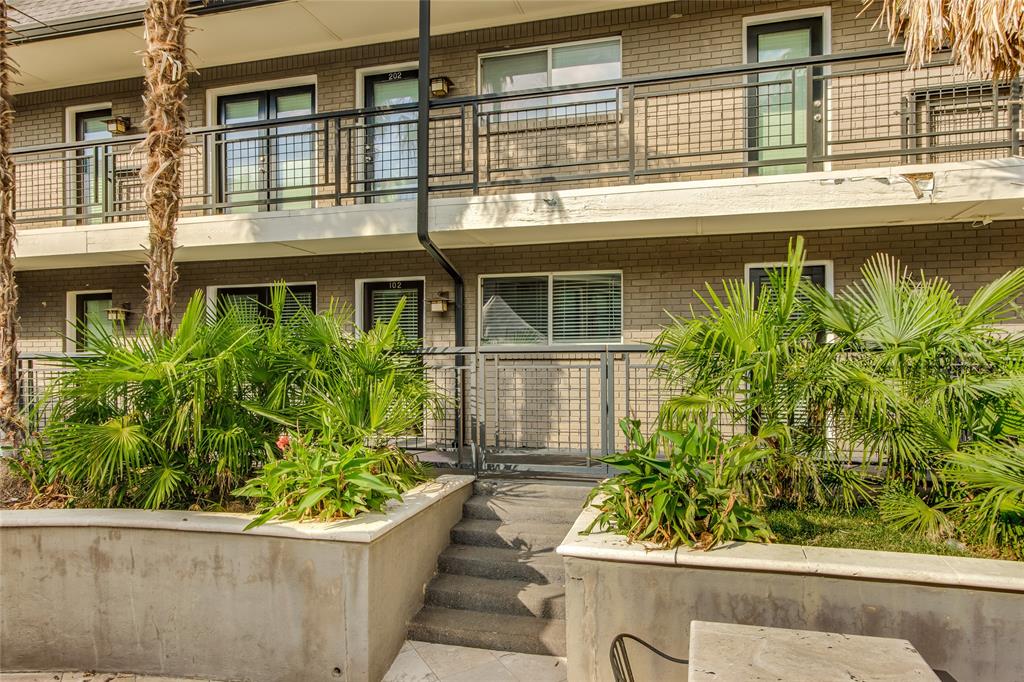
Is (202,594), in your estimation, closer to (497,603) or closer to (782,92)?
(497,603)

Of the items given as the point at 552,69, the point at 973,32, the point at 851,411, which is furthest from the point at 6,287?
the point at 973,32

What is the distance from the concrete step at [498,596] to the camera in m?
4.55

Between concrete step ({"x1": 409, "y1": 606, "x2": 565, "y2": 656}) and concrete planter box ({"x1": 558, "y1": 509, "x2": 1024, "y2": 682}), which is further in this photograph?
concrete step ({"x1": 409, "y1": 606, "x2": 565, "y2": 656})

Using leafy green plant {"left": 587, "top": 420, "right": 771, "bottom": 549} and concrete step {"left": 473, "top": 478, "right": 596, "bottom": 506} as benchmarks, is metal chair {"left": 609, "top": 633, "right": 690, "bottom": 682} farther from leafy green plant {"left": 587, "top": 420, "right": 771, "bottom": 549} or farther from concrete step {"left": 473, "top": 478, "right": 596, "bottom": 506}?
concrete step {"left": 473, "top": 478, "right": 596, "bottom": 506}

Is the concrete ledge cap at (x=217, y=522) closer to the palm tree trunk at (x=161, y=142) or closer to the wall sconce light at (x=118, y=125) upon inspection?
the palm tree trunk at (x=161, y=142)

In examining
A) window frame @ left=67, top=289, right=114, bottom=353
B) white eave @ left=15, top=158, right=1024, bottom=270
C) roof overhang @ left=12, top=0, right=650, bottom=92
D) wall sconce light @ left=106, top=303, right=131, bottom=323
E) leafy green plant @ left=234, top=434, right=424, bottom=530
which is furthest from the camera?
window frame @ left=67, top=289, right=114, bottom=353

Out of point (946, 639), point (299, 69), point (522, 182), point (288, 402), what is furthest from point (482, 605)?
point (299, 69)

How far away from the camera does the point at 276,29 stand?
8.45 meters

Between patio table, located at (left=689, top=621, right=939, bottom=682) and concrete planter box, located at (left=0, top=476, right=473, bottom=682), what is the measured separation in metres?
2.24

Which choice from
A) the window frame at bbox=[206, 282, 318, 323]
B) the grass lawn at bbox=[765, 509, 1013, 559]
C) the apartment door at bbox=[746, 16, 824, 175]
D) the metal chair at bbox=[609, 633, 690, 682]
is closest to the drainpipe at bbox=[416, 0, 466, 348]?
the window frame at bbox=[206, 282, 318, 323]

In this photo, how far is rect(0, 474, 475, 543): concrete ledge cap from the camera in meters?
4.00

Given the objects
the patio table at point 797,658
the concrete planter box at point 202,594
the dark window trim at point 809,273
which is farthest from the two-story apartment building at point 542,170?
the patio table at point 797,658

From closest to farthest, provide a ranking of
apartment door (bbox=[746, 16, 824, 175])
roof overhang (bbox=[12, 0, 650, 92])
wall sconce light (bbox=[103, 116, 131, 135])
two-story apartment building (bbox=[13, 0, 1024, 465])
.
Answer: two-story apartment building (bbox=[13, 0, 1024, 465])
apartment door (bbox=[746, 16, 824, 175])
roof overhang (bbox=[12, 0, 650, 92])
wall sconce light (bbox=[103, 116, 131, 135])

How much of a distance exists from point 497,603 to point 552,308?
4317 millimetres
